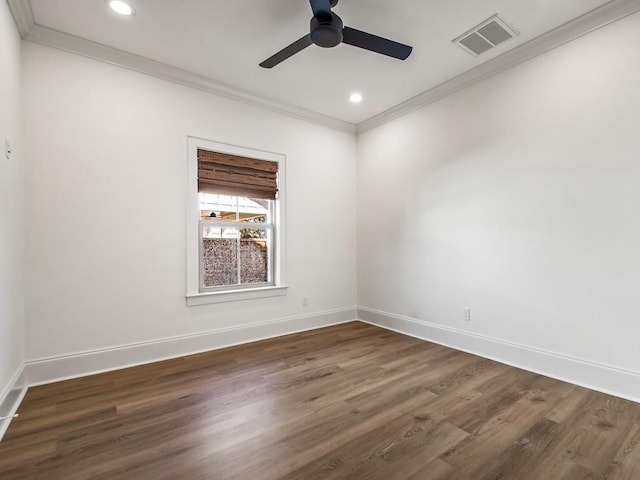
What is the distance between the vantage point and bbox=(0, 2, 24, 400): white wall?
205cm

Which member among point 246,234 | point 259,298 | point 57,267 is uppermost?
point 246,234

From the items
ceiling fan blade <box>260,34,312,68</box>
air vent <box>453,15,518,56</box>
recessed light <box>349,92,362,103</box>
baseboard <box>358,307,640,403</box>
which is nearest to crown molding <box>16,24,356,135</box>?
recessed light <box>349,92,362,103</box>

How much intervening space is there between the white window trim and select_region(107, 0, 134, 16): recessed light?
3.76ft

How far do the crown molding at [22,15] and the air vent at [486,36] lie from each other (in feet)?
11.3

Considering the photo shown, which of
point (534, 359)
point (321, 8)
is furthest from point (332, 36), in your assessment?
point (534, 359)

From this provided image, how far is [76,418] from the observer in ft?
6.98

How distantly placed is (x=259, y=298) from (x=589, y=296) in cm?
322

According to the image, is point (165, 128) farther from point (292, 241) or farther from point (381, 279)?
point (381, 279)

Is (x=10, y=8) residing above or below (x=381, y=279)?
above

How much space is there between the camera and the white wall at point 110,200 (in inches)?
105

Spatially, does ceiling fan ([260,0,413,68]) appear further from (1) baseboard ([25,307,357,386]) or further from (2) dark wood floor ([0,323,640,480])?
(1) baseboard ([25,307,357,386])

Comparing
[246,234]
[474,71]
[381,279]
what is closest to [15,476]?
[246,234]

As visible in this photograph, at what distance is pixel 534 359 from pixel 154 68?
4.57m

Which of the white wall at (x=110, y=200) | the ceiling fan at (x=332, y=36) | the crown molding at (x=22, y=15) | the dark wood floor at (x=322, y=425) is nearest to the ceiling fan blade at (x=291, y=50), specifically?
the ceiling fan at (x=332, y=36)
